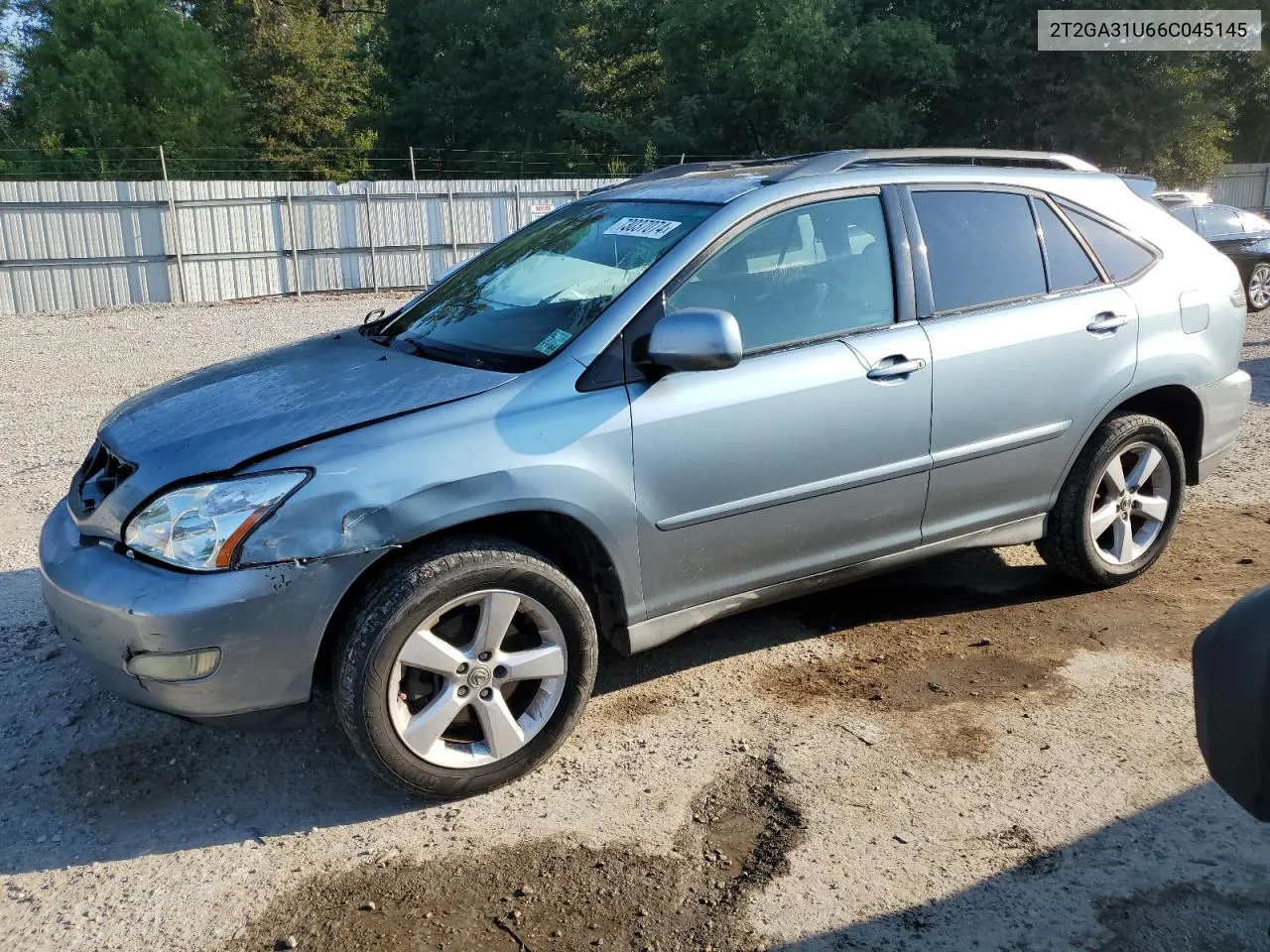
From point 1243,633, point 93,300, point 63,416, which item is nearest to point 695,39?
point 93,300

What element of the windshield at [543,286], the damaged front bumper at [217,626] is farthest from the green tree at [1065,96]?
the damaged front bumper at [217,626]

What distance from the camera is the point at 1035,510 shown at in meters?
4.30

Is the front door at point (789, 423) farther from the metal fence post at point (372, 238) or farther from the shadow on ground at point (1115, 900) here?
the metal fence post at point (372, 238)

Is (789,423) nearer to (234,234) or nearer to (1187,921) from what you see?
(1187,921)

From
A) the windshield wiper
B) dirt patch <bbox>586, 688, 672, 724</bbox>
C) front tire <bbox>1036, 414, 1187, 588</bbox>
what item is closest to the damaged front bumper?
the windshield wiper

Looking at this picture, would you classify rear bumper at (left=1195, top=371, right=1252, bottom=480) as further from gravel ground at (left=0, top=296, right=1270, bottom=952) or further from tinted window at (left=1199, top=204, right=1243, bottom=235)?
tinted window at (left=1199, top=204, right=1243, bottom=235)

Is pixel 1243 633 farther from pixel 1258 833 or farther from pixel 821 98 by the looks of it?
pixel 821 98

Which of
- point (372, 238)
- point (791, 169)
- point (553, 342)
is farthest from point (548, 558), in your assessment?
point (372, 238)

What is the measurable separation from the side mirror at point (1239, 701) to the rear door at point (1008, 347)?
215 cm

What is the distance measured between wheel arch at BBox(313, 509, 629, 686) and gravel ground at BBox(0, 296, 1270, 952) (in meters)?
0.45

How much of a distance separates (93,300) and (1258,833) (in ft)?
63.5

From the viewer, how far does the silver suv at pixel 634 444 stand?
Result: 2.91 m

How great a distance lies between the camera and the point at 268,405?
10.7 feet

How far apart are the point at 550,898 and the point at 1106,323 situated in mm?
3051
